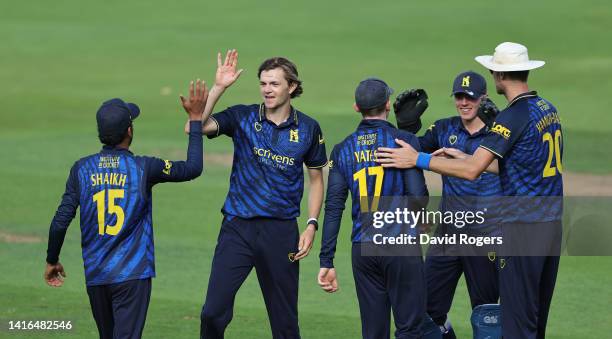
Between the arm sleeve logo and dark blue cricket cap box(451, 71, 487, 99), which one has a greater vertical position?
dark blue cricket cap box(451, 71, 487, 99)

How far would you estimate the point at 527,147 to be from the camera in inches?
339

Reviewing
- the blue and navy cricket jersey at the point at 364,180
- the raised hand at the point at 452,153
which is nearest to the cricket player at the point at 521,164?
the blue and navy cricket jersey at the point at 364,180

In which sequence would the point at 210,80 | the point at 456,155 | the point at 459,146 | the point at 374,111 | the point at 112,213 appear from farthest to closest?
the point at 210,80
the point at 459,146
the point at 456,155
the point at 374,111
the point at 112,213

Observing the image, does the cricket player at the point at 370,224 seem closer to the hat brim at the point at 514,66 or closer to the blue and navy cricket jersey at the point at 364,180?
the blue and navy cricket jersey at the point at 364,180

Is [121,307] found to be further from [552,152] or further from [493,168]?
[552,152]

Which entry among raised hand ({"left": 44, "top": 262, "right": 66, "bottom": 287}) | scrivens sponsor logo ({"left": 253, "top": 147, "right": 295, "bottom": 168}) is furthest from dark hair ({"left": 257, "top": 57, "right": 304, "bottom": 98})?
raised hand ({"left": 44, "top": 262, "right": 66, "bottom": 287})

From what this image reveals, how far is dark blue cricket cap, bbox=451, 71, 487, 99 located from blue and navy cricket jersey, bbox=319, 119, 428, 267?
1.20m

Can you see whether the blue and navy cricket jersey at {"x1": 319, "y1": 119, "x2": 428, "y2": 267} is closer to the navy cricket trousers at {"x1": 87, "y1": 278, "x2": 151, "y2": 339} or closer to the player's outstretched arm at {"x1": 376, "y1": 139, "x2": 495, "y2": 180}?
the player's outstretched arm at {"x1": 376, "y1": 139, "x2": 495, "y2": 180}

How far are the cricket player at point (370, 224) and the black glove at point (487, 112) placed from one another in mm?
1311

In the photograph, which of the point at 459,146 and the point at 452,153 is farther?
the point at 459,146

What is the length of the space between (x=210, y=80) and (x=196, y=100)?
20148mm

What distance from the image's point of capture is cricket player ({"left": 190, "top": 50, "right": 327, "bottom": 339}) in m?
9.15

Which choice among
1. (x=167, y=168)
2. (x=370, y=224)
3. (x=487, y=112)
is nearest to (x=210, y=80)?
(x=487, y=112)

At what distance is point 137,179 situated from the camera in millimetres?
8500
